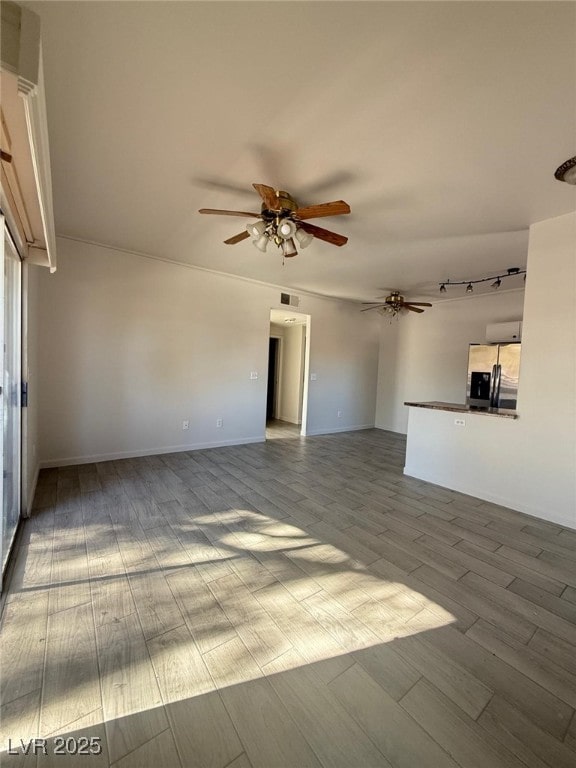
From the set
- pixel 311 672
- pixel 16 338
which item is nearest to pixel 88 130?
pixel 16 338

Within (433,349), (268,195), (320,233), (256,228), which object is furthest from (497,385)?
(268,195)

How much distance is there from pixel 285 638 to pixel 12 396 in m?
2.43

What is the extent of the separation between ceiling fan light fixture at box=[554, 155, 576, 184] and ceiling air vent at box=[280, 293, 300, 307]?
3.90m

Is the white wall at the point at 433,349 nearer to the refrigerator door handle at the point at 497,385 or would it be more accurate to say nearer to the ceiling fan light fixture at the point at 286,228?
the refrigerator door handle at the point at 497,385

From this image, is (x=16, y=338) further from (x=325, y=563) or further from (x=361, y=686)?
(x=361, y=686)

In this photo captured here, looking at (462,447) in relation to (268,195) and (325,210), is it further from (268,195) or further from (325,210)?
(268,195)

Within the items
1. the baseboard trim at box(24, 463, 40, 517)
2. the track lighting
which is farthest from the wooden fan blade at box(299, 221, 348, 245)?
the baseboard trim at box(24, 463, 40, 517)

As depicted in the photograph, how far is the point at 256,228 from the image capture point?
2414mm

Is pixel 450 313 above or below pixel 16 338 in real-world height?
above

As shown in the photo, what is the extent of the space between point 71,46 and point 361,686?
121 inches

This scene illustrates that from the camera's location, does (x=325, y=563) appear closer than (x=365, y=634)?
No

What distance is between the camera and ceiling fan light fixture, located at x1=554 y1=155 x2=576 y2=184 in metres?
1.87

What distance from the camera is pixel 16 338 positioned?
2260mm

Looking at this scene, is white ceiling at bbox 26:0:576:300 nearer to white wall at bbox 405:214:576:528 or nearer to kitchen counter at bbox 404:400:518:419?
white wall at bbox 405:214:576:528
